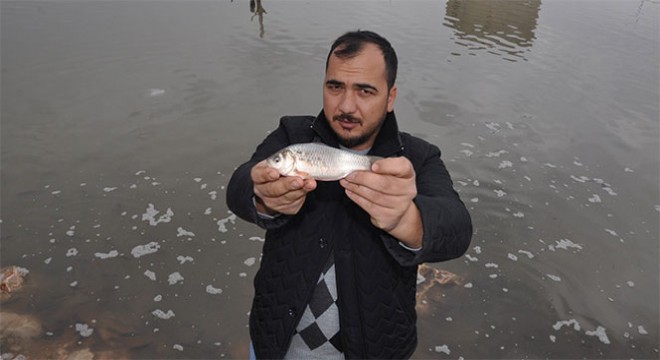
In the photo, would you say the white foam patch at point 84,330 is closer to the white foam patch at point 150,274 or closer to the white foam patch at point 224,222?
the white foam patch at point 150,274

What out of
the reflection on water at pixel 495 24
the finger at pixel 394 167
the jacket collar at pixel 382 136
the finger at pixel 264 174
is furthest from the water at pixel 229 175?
the finger at pixel 394 167

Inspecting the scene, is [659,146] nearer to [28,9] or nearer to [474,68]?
[474,68]

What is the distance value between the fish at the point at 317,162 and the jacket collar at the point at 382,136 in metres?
0.43

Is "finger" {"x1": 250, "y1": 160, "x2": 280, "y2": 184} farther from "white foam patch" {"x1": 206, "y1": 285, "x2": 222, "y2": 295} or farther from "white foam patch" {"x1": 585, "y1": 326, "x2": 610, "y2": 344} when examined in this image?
"white foam patch" {"x1": 585, "y1": 326, "x2": 610, "y2": 344}

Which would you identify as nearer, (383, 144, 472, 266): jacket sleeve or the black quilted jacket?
(383, 144, 472, 266): jacket sleeve

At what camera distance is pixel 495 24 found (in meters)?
30.5

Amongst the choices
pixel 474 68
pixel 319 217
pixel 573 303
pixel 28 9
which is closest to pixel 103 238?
pixel 319 217

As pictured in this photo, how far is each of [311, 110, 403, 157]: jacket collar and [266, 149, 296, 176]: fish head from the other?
59 centimetres

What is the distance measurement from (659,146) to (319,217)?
15.8m

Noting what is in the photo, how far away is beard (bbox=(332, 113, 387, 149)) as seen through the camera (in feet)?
11.4

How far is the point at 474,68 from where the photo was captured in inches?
804

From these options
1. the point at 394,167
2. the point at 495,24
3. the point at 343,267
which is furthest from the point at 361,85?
the point at 495,24

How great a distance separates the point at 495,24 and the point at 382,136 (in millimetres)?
31677

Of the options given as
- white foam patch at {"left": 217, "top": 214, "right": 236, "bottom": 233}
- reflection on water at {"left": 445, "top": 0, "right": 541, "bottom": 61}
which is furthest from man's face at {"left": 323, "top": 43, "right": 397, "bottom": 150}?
reflection on water at {"left": 445, "top": 0, "right": 541, "bottom": 61}
